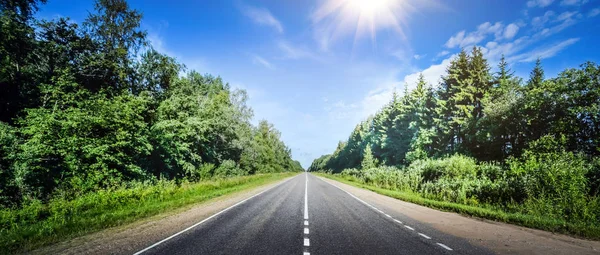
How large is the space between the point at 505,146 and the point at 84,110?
4048cm

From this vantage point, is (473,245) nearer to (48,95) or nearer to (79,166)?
(79,166)

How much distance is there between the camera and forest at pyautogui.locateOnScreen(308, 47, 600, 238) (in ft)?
36.5

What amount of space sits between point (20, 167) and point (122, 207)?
23.5 feet

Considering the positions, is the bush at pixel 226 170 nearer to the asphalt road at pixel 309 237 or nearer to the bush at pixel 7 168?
the bush at pixel 7 168

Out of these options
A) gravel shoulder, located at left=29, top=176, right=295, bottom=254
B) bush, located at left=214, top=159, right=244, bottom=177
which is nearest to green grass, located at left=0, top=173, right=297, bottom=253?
gravel shoulder, located at left=29, top=176, right=295, bottom=254

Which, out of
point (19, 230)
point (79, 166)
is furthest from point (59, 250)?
point (79, 166)

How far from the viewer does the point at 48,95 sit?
57.7 feet

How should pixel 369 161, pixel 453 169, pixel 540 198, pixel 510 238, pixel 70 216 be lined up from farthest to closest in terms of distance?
pixel 369 161, pixel 453 169, pixel 540 198, pixel 70 216, pixel 510 238

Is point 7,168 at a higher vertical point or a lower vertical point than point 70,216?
higher

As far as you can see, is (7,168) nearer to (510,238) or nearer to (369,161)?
(510,238)

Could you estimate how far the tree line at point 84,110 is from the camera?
14.2 metres

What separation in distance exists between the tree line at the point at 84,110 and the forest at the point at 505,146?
2242 centimetres

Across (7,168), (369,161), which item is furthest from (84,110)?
(369,161)

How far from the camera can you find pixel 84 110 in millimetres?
16672
